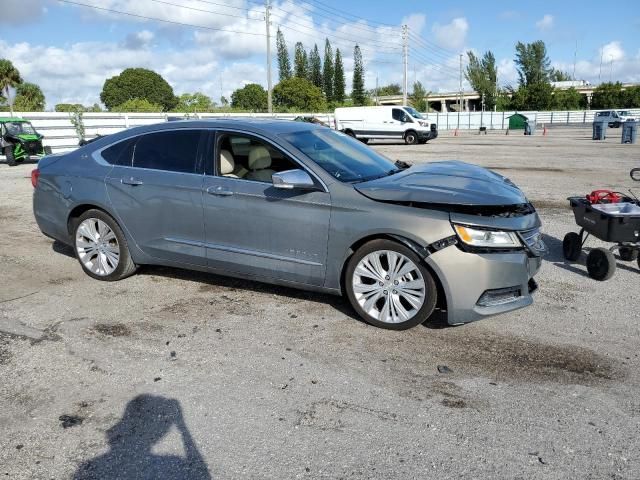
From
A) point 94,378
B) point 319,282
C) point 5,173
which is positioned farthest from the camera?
point 5,173

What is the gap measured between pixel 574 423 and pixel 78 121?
1049 inches

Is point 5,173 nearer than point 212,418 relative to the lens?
No

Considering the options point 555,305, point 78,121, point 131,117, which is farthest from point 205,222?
point 131,117

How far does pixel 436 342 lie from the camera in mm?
4121

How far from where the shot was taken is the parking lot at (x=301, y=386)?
2764 millimetres

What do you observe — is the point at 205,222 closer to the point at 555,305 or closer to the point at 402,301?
the point at 402,301

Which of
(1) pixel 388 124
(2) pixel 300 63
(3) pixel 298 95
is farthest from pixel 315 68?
(1) pixel 388 124

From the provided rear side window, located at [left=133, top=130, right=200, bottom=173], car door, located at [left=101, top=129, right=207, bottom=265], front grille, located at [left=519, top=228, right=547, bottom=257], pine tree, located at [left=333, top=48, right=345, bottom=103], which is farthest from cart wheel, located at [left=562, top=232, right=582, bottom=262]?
pine tree, located at [left=333, top=48, right=345, bottom=103]

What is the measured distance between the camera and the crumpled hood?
4148mm

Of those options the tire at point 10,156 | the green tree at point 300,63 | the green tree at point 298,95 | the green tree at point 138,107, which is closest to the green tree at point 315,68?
the green tree at point 300,63

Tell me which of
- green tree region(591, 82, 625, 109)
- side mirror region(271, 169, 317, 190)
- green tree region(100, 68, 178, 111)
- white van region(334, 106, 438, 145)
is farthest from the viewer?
green tree region(100, 68, 178, 111)

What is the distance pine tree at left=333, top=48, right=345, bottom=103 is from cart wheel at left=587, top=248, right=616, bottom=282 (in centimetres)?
9758

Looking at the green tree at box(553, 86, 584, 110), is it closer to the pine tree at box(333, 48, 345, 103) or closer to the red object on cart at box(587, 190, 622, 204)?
the pine tree at box(333, 48, 345, 103)

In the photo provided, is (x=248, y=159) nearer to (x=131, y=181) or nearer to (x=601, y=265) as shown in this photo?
(x=131, y=181)
